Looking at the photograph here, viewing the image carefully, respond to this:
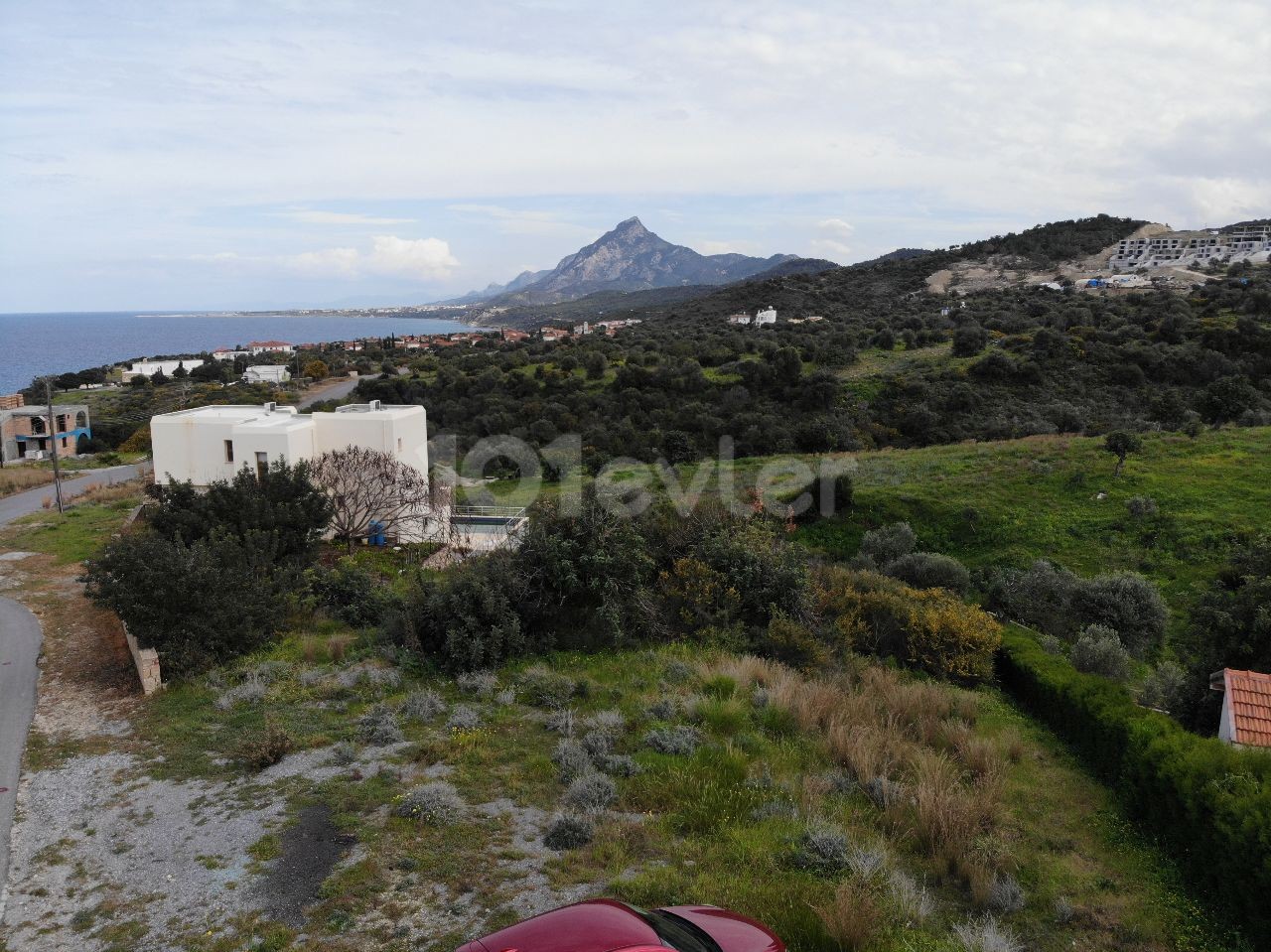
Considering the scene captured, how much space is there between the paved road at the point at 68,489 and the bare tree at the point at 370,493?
29.8 feet

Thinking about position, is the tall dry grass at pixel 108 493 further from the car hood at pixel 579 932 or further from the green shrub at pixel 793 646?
the car hood at pixel 579 932

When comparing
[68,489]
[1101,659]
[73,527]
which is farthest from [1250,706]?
[68,489]

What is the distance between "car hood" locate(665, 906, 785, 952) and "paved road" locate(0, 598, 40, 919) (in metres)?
4.64

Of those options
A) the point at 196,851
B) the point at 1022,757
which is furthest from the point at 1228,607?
the point at 196,851

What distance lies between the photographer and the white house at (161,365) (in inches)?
2598

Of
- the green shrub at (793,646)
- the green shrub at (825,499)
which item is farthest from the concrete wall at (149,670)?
the green shrub at (825,499)

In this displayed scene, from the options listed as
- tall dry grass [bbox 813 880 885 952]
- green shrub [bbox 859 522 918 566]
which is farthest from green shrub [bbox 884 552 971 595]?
tall dry grass [bbox 813 880 885 952]

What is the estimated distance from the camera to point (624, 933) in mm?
3393

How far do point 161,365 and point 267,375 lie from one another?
24.1 metres

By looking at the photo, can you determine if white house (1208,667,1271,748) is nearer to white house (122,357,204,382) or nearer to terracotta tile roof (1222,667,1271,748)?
terracotta tile roof (1222,667,1271,748)

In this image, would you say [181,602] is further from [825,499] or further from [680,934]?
[825,499]

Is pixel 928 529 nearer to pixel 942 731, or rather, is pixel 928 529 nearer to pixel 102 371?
pixel 942 731

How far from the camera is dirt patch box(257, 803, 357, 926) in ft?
16.6

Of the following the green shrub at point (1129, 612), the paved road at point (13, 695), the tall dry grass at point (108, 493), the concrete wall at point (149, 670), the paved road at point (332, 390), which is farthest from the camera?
the paved road at point (332, 390)
